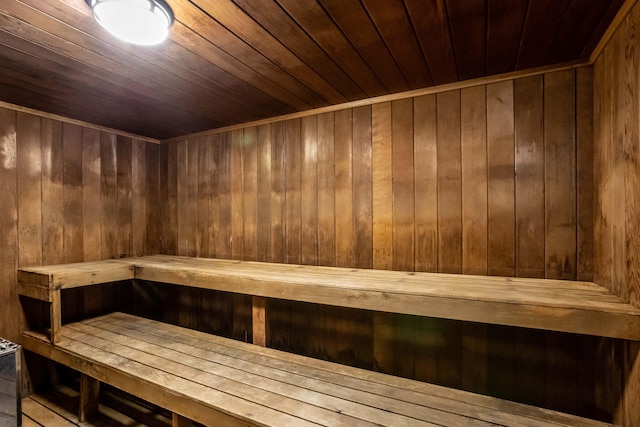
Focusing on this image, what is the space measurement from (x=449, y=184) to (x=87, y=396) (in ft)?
9.24

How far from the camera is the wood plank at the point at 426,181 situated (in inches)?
78.2

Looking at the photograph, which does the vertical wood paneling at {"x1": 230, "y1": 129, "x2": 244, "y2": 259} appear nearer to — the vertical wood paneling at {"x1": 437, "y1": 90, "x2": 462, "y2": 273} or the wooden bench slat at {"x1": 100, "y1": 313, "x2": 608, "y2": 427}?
the wooden bench slat at {"x1": 100, "y1": 313, "x2": 608, "y2": 427}

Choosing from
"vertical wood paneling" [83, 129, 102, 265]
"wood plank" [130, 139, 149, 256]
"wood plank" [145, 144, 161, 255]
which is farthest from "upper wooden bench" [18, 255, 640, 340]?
"wood plank" [145, 144, 161, 255]

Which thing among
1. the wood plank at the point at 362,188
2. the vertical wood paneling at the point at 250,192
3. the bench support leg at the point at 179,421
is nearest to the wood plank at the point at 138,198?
the vertical wood paneling at the point at 250,192

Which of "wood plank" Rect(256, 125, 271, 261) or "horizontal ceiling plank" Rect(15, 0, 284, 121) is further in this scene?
"wood plank" Rect(256, 125, 271, 261)

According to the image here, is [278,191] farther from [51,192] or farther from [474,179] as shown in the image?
[51,192]

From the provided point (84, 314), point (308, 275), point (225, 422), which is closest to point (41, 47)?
point (308, 275)

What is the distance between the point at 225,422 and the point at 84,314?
7.03 ft

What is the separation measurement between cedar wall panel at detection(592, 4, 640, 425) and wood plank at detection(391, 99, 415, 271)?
0.93 meters

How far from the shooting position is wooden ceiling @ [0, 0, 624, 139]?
125cm

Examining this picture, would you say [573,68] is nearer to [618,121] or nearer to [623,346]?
[618,121]

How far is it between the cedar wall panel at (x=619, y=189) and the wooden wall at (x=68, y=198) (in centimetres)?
351

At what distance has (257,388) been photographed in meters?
1.52

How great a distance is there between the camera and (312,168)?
2.41m
